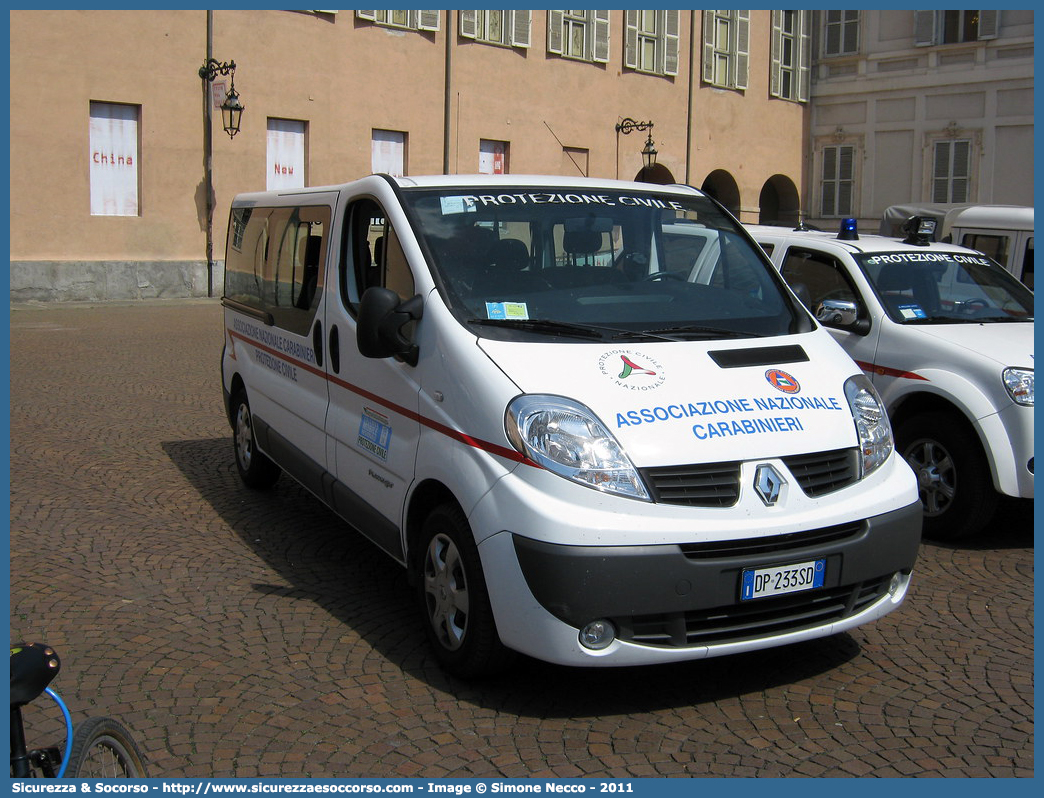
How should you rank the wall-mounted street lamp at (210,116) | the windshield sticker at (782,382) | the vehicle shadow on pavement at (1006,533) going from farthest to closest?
the wall-mounted street lamp at (210,116), the vehicle shadow on pavement at (1006,533), the windshield sticker at (782,382)

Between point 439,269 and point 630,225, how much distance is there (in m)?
1.03

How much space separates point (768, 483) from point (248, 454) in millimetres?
4189

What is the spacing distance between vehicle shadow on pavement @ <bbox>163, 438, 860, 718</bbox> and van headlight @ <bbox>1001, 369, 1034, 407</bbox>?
6.44 feet

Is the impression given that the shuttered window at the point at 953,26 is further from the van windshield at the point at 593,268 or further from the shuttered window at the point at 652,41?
the van windshield at the point at 593,268

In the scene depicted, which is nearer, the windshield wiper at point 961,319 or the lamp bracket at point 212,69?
the windshield wiper at point 961,319

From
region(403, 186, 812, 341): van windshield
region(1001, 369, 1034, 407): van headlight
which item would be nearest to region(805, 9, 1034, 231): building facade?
region(1001, 369, 1034, 407): van headlight

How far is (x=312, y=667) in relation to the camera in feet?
14.8

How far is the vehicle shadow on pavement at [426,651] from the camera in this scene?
14.0ft

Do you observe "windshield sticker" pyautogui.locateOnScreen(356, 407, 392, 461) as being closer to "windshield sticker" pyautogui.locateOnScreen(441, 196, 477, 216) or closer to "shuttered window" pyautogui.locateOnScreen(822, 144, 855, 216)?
"windshield sticker" pyautogui.locateOnScreen(441, 196, 477, 216)

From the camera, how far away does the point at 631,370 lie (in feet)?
14.0

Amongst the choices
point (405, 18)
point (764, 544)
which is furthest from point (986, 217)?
point (405, 18)

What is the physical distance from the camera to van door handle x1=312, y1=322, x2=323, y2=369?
5.70 meters

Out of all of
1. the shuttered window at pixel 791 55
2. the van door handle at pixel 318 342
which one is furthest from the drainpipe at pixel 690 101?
the van door handle at pixel 318 342

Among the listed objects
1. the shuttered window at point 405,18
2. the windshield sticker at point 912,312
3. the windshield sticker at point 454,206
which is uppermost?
the shuttered window at point 405,18
